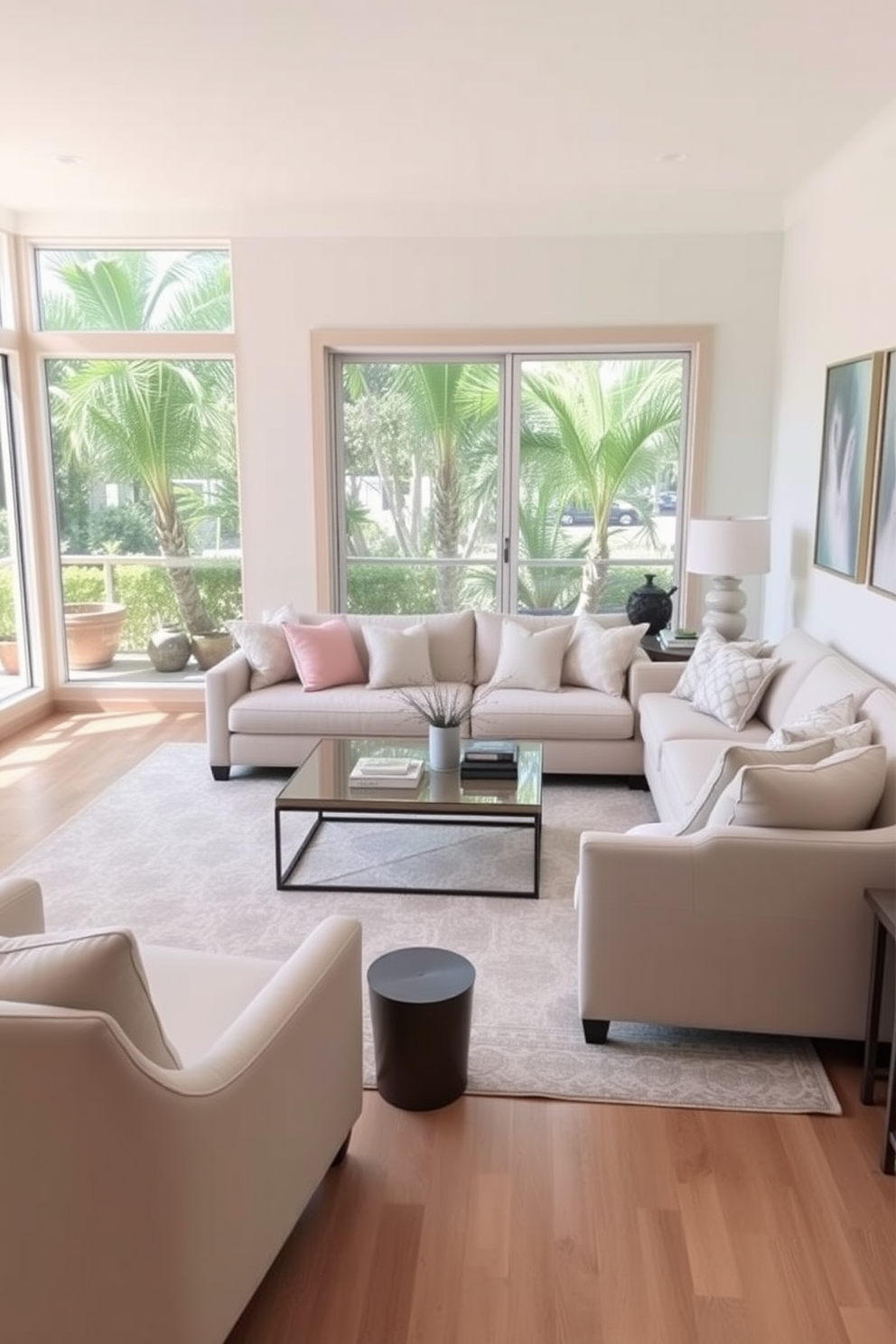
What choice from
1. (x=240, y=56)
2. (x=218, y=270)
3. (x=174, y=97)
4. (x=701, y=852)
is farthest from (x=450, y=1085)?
(x=218, y=270)

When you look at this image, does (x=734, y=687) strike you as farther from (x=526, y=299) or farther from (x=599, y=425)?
(x=526, y=299)

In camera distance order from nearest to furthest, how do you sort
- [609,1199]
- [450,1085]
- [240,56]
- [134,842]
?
[609,1199] < [450,1085] < [240,56] < [134,842]

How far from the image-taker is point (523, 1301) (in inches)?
79.7

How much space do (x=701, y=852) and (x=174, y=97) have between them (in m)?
3.35

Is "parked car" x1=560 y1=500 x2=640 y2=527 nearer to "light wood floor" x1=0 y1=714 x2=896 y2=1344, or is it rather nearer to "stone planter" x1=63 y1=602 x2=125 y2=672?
"stone planter" x1=63 y1=602 x2=125 y2=672

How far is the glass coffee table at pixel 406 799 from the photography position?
3789mm

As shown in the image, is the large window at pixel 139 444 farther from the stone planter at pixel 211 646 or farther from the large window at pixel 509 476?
the large window at pixel 509 476

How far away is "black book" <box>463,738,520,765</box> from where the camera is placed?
4145 millimetres

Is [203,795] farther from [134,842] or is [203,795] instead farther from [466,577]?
[466,577]

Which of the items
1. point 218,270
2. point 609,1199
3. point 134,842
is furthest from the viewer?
point 218,270

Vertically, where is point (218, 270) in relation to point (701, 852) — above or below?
above

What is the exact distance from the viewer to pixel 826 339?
16.2ft

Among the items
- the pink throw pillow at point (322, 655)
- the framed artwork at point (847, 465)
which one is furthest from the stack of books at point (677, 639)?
the pink throw pillow at point (322, 655)

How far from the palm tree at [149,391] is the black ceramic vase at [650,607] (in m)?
2.56
